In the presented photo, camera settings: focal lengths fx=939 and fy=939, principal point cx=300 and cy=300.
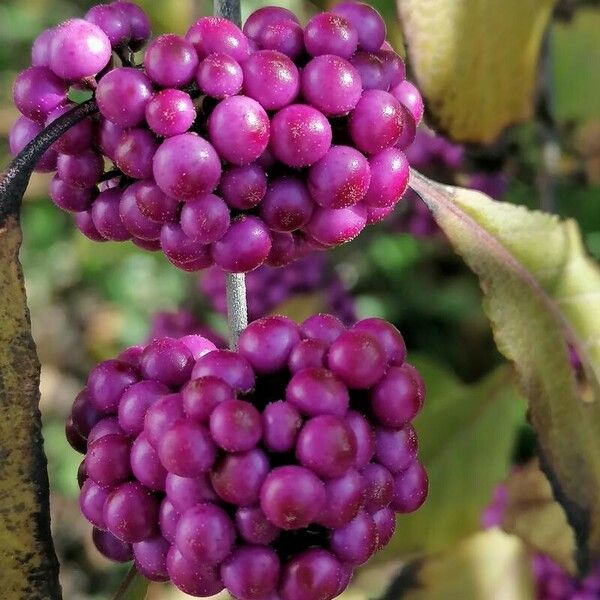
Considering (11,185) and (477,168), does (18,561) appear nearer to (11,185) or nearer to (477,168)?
(11,185)

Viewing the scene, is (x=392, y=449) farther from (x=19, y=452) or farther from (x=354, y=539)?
(x=19, y=452)

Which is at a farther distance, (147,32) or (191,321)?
(191,321)

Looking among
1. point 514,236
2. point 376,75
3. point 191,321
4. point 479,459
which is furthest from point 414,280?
point 376,75

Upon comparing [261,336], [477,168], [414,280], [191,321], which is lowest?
[414,280]

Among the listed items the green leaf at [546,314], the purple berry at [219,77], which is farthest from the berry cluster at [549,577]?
the purple berry at [219,77]

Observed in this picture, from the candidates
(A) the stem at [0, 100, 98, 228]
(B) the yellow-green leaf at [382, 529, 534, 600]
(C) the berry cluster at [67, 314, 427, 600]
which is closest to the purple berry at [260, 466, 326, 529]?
(C) the berry cluster at [67, 314, 427, 600]

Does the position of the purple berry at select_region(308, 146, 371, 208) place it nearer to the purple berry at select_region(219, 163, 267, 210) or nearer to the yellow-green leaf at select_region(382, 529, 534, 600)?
the purple berry at select_region(219, 163, 267, 210)
